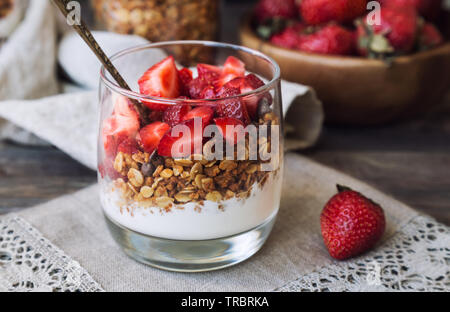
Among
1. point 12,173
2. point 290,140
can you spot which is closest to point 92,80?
point 12,173

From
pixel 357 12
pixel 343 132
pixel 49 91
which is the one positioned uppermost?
pixel 357 12

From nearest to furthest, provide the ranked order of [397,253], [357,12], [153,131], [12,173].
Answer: [153,131], [397,253], [12,173], [357,12]

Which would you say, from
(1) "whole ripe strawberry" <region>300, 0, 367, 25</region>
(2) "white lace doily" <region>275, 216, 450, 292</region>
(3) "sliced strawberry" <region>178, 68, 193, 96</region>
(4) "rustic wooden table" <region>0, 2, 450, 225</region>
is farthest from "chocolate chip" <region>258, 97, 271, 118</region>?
(1) "whole ripe strawberry" <region>300, 0, 367, 25</region>

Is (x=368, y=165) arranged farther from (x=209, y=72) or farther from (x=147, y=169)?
(x=147, y=169)

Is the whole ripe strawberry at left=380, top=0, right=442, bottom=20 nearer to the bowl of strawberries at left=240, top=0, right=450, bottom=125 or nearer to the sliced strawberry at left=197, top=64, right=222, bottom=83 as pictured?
the bowl of strawberries at left=240, top=0, right=450, bottom=125

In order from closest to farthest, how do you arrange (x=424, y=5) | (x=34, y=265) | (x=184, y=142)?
(x=184, y=142) < (x=34, y=265) < (x=424, y=5)

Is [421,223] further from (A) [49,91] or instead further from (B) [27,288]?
(A) [49,91]

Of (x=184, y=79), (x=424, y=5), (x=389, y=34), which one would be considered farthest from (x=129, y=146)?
(x=424, y=5)
